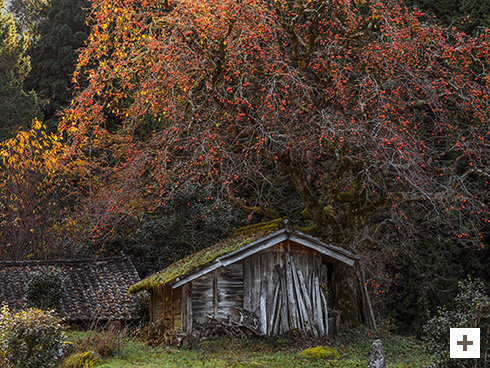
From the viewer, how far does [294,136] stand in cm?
1421

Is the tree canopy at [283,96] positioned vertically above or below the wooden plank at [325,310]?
above

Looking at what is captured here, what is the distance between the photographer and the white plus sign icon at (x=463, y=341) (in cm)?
877

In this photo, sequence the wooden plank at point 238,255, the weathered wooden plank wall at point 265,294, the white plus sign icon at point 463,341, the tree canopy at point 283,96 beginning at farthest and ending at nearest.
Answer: the weathered wooden plank wall at point 265,294
the wooden plank at point 238,255
the tree canopy at point 283,96
the white plus sign icon at point 463,341

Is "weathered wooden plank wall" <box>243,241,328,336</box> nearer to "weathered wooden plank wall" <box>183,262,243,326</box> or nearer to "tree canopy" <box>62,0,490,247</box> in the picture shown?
"weathered wooden plank wall" <box>183,262,243,326</box>

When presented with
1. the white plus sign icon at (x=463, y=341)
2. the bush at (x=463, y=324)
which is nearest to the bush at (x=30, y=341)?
the bush at (x=463, y=324)

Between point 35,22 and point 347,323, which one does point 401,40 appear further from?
point 35,22

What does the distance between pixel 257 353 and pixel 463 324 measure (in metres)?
5.63

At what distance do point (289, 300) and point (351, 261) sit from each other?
80.7 inches

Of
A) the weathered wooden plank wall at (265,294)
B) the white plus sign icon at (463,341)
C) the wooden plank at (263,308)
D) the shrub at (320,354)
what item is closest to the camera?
the white plus sign icon at (463,341)

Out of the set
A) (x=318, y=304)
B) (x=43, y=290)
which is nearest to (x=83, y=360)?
(x=318, y=304)

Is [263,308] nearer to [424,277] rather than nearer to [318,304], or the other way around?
[318,304]

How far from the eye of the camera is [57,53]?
3056 centimetres

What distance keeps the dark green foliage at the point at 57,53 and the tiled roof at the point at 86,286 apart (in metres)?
12.1

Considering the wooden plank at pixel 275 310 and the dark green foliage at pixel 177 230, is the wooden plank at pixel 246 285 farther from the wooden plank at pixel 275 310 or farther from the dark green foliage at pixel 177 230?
the dark green foliage at pixel 177 230
